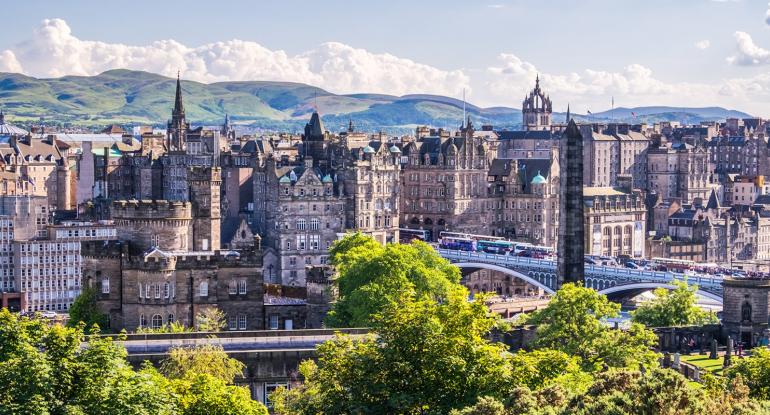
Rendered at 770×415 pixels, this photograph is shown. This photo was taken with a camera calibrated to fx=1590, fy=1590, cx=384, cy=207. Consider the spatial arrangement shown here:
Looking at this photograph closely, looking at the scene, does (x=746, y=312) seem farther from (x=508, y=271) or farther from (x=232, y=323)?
(x=508, y=271)

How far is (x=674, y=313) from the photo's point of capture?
120m

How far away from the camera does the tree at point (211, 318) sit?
310 feet

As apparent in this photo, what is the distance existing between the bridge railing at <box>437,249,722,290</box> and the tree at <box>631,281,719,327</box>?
11814 mm

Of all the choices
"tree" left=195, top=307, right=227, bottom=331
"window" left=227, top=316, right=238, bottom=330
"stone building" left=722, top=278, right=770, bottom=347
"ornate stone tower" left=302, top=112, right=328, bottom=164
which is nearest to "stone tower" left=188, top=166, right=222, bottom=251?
"window" left=227, top=316, right=238, bottom=330

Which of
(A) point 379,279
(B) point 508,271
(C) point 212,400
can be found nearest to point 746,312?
(A) point 379,279

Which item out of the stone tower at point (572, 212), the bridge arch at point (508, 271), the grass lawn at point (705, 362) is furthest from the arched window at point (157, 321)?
the bridge arch at point (508, 271)

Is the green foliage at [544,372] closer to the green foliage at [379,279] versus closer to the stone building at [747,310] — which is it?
the green foliage at [379,279]

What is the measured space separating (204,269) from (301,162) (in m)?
86.9

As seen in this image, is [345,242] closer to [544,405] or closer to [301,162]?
[301,162]

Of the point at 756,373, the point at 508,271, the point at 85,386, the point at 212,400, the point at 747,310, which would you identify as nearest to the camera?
the point at 85,386

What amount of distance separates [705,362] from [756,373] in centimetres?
3301

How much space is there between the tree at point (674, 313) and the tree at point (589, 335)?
21.9m

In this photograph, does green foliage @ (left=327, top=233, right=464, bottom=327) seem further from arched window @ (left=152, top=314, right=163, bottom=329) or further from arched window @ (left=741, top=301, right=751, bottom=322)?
arched window @ (left=741, top=301, right=751, bottom=322)

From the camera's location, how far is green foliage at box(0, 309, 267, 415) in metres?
55.4
